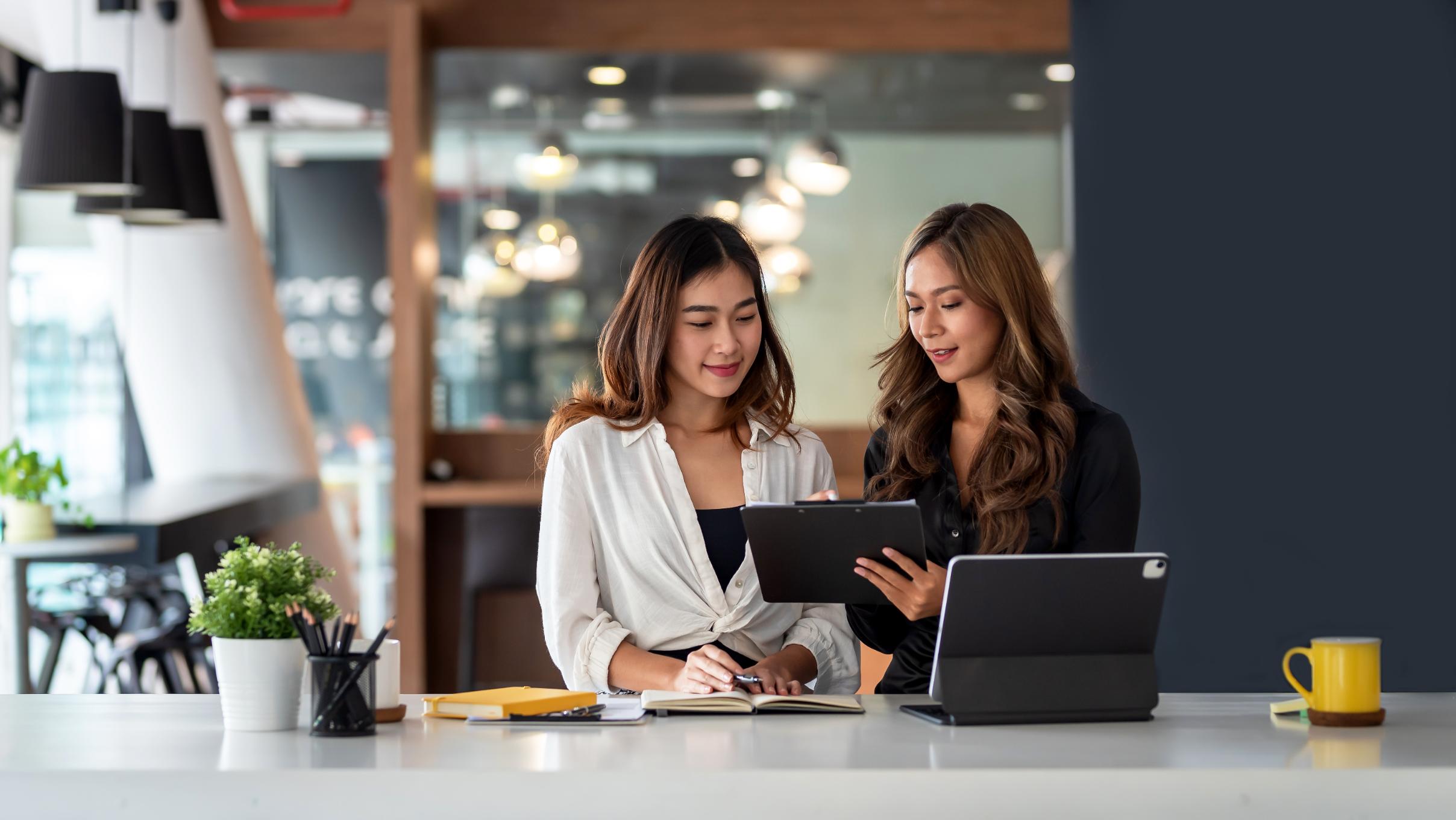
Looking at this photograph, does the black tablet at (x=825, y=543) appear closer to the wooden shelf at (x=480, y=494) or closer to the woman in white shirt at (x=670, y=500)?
the woman in white shirt at (x=670, y=500)

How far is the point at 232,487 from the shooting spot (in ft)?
18.6

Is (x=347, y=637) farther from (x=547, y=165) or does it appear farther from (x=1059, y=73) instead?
(x=547, y=165)

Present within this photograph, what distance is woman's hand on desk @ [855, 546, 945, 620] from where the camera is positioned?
1896 mm

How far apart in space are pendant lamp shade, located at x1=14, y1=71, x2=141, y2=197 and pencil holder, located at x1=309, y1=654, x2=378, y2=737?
111 inches

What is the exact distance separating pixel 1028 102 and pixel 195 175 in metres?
4.49

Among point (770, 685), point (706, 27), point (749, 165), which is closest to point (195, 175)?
point (706, 27)

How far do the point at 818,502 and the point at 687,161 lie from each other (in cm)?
695

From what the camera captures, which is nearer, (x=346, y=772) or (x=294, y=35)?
(x=346, y=772)

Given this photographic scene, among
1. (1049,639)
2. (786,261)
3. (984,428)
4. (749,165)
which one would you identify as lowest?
(1049,639)

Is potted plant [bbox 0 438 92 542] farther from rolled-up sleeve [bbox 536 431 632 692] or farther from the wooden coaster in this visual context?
the wooden coaster

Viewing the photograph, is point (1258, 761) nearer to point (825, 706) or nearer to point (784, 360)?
point (825, 706)

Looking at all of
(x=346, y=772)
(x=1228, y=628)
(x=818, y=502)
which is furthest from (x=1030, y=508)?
(x=1228, y=628)

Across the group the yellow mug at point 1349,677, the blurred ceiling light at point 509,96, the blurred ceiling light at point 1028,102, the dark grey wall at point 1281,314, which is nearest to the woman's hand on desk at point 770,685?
the yellow mug at point 1349,677

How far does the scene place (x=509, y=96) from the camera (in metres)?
7.45
